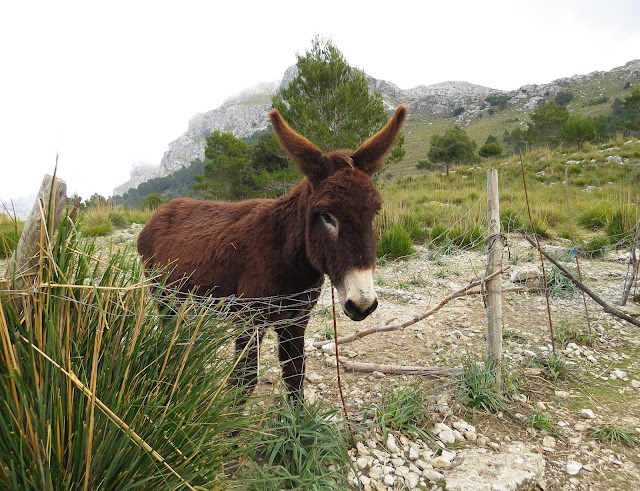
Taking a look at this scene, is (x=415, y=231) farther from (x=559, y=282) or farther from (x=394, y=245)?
(x=559, y=282)

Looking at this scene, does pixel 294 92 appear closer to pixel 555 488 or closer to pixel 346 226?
pixel 346 226

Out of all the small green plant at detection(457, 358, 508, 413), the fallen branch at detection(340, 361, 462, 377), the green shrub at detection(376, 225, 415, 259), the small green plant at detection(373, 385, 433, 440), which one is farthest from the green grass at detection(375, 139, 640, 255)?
the small green plant at detection(373, 385, 433, 440)

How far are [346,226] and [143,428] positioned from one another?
1.42m

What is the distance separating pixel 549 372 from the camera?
313cm

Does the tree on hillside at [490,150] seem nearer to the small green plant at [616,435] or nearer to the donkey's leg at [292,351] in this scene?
the small green plant at [616,435]

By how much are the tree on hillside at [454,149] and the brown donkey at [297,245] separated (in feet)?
94.3

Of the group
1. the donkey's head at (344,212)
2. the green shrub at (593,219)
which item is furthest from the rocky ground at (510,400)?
the green shrub at (593,219)

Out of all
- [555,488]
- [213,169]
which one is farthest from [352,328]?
[213,169]

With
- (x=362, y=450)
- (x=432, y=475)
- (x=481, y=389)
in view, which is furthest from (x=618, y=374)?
(x=362, y=450)

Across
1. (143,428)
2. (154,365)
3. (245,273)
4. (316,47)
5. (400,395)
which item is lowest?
(400,395)

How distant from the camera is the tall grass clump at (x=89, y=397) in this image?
1.03m

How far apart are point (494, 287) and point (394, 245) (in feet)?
14.3

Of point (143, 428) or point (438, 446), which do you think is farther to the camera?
point (438, 446)

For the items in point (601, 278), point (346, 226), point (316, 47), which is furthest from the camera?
point (316, 47)
